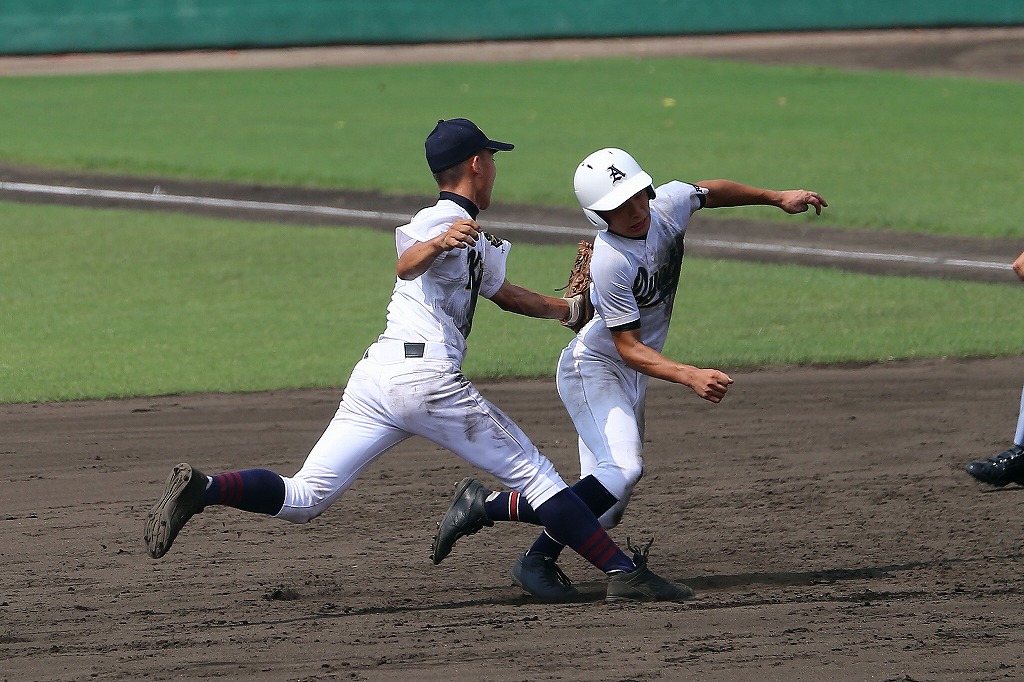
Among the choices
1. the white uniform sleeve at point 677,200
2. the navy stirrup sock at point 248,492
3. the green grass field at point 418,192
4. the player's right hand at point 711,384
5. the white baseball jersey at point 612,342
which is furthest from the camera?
the green grass field at point 418,192

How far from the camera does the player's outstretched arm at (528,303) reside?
228 inches

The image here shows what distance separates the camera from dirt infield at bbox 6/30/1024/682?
4957mm

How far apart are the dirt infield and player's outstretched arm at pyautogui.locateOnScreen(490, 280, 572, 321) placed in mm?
1146

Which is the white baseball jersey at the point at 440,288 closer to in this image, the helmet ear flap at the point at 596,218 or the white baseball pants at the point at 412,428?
the white baseball pants at the point at 412,428

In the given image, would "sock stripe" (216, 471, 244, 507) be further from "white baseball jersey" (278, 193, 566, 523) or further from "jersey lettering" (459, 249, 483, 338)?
"jersey lettering" (459, 249, 483, 338)

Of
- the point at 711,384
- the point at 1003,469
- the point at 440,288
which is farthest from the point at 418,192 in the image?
the point at 711,384

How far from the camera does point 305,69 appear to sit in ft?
81.5

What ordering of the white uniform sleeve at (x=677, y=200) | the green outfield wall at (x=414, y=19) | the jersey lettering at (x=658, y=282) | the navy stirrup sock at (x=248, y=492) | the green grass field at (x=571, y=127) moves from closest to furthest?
the navy stirrup sock at (x=248, y=492) < the jersey lettering at (x=658, y=282) < the white uniform sleeve at (x=677, y=200) < the green grass field at (x=571, y=127) < the green outfield wall at (x=414, y=19)

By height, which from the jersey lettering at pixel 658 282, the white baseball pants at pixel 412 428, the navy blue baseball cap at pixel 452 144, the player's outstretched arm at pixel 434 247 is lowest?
the white baseball pants at pixel 412 428

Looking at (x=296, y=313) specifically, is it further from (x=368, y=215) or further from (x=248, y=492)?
(x=248, y=492)

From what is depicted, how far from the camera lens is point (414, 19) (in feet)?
84.2

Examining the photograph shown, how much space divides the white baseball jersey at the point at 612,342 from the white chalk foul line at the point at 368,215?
7.65m

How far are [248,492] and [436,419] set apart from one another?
77 centimetres

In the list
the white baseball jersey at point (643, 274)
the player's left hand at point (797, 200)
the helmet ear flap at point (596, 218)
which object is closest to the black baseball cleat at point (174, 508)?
the white baseball jersey at point (643, 274)
